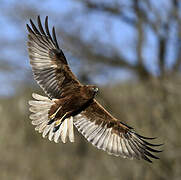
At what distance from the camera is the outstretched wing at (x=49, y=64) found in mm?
6066

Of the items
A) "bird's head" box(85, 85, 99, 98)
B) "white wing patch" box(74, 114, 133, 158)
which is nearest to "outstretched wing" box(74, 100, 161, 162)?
"white wing patch" box(74, 114, 133, 158)

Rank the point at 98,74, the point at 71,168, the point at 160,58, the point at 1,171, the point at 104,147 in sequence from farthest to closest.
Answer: the point at 71,168
the point at 160,58
the point at 98,74
the point at 1,171
the point at 104,147

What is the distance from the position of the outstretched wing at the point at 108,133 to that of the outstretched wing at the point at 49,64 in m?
0.61

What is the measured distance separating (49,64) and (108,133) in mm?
1446

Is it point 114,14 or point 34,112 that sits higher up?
point 114,14

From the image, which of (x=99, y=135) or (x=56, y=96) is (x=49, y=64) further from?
(x=99, y=135)

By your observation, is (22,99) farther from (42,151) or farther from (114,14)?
(114,14)

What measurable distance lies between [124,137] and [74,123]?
2.50 feet

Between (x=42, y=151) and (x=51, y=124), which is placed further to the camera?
(x=42, y=151)

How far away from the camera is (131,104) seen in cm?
1559

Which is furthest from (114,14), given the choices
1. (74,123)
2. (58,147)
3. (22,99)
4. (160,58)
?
(74,123)

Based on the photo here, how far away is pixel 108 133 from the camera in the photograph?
273 inches

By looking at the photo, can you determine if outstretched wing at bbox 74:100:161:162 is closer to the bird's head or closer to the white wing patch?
the white wing patch

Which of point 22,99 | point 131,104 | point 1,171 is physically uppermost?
point 131,104
